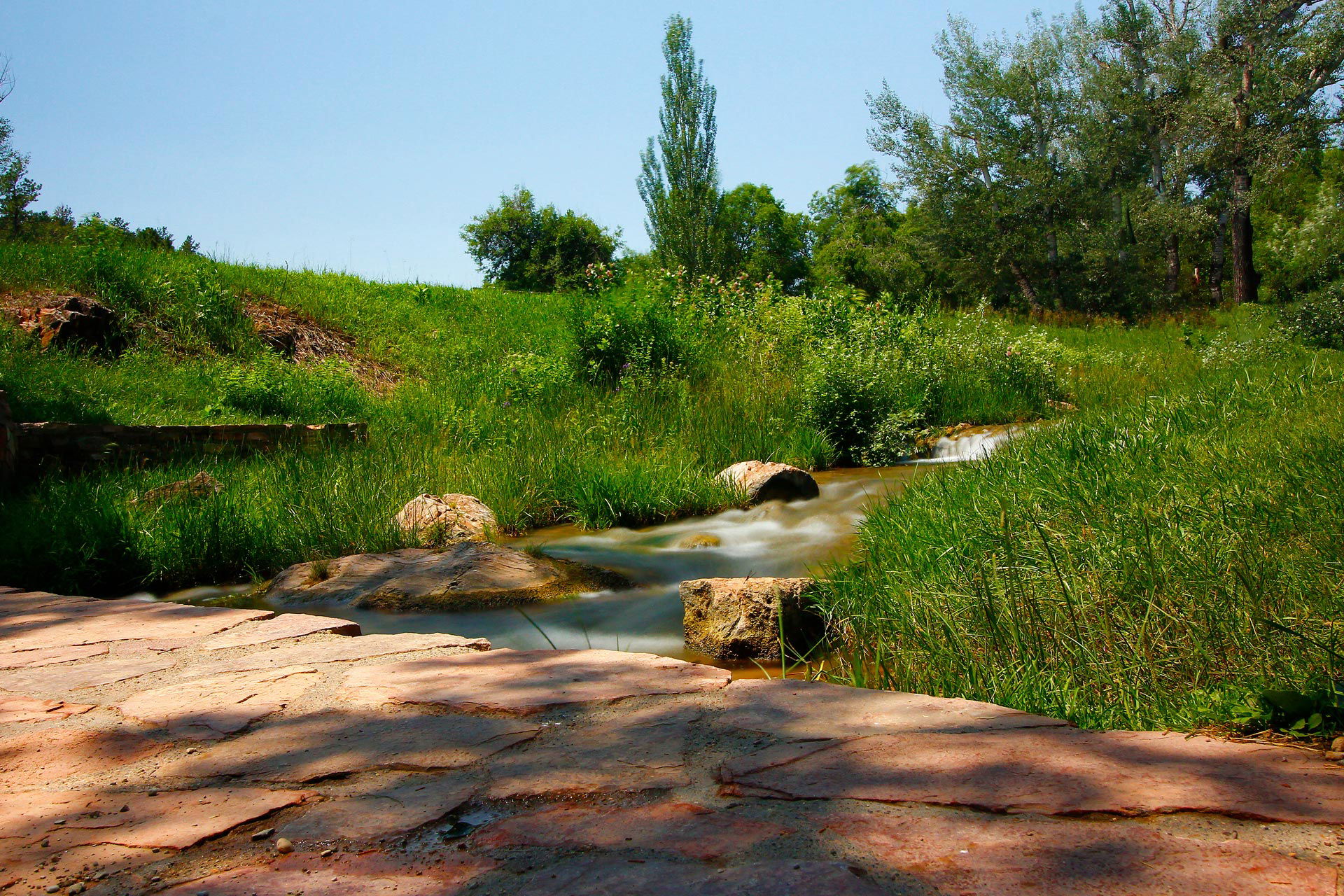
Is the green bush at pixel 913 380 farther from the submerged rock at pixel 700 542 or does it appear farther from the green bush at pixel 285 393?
the green bush at pixel 285 393

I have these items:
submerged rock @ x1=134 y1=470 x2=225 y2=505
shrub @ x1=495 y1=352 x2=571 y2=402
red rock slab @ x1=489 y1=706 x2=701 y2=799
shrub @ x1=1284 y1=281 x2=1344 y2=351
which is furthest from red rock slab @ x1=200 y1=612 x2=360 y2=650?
shrub @ x1=1284 y1=281 x2=1344 y2=351

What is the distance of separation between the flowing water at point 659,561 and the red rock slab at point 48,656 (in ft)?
4.62

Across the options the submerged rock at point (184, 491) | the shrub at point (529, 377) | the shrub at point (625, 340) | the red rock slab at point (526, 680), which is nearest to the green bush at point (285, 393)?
the shrub at point (529, 377)

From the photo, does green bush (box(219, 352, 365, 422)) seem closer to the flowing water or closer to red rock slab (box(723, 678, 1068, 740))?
the flowing water

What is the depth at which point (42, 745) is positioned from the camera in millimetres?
1763

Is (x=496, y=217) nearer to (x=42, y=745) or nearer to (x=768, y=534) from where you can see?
(x=768, y=534)

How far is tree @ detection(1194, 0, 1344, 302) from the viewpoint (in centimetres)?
1956

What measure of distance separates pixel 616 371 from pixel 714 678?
9.69 m

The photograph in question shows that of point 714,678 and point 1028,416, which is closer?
point 714,678

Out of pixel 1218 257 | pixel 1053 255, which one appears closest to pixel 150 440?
pixel 1053 255

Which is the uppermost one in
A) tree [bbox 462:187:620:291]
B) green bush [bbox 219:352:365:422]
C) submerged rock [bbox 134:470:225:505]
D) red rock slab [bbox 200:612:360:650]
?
tree [bbox 462:187:620:291]

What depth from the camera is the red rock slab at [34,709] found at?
195 cm

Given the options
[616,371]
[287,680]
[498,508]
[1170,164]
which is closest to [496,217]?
[1170,164]

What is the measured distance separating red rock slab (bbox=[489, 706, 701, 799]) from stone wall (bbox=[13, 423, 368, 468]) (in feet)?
23.9
